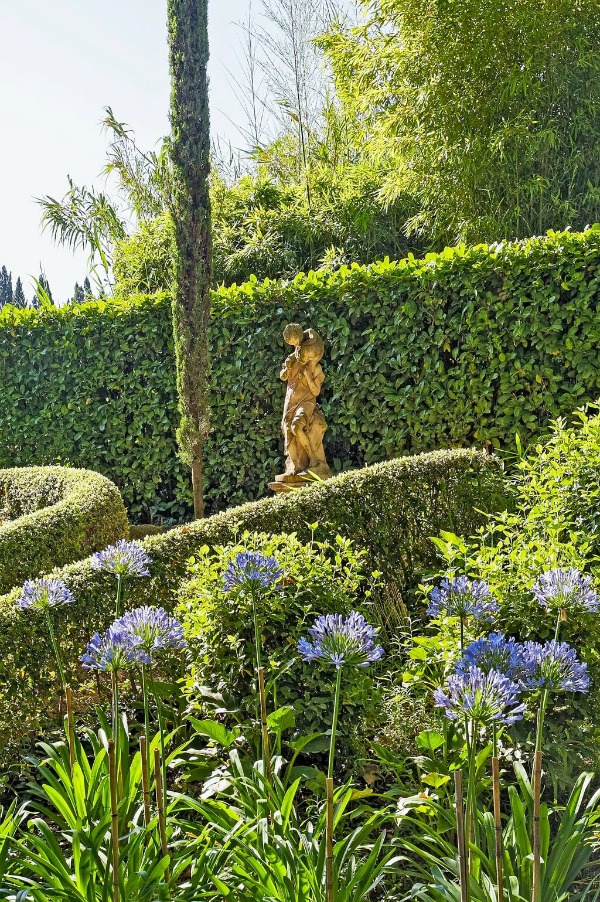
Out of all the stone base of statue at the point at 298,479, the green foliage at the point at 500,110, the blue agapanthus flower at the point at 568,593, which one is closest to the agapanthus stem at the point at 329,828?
the blue agapanthus flower at the point at 568,593

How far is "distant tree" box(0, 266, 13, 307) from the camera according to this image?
20.6 meters

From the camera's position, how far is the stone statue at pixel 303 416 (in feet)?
21.9

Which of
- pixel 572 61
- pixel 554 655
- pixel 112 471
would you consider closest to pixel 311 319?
pixel 112 471

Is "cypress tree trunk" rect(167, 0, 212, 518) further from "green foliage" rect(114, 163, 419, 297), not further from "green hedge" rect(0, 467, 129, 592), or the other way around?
"green foliage" rect(114, 163, 419, 297)

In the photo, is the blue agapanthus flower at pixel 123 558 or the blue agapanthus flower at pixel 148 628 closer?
the blue agapanthus flower at pixel 148 628

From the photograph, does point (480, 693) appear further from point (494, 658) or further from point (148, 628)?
point (148, 628)

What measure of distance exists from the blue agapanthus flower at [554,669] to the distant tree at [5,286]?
20703 mm

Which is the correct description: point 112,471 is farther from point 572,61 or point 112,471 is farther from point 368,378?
point 572,61

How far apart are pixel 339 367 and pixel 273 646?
203 inches

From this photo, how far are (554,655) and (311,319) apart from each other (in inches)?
257

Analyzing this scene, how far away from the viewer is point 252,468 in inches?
326

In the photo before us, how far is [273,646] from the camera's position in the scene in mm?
2699

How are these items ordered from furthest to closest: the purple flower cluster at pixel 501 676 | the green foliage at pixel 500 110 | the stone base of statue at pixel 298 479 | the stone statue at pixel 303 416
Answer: the green foliage at pixel 500 110 → the stone statue at pixel 303 416 → the stone base of statue at pixel 298 479 → the purple flower cluster at pixel 501 676

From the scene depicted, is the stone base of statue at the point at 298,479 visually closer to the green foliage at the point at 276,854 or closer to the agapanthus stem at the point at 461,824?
the green foliage at the point at 276,854
